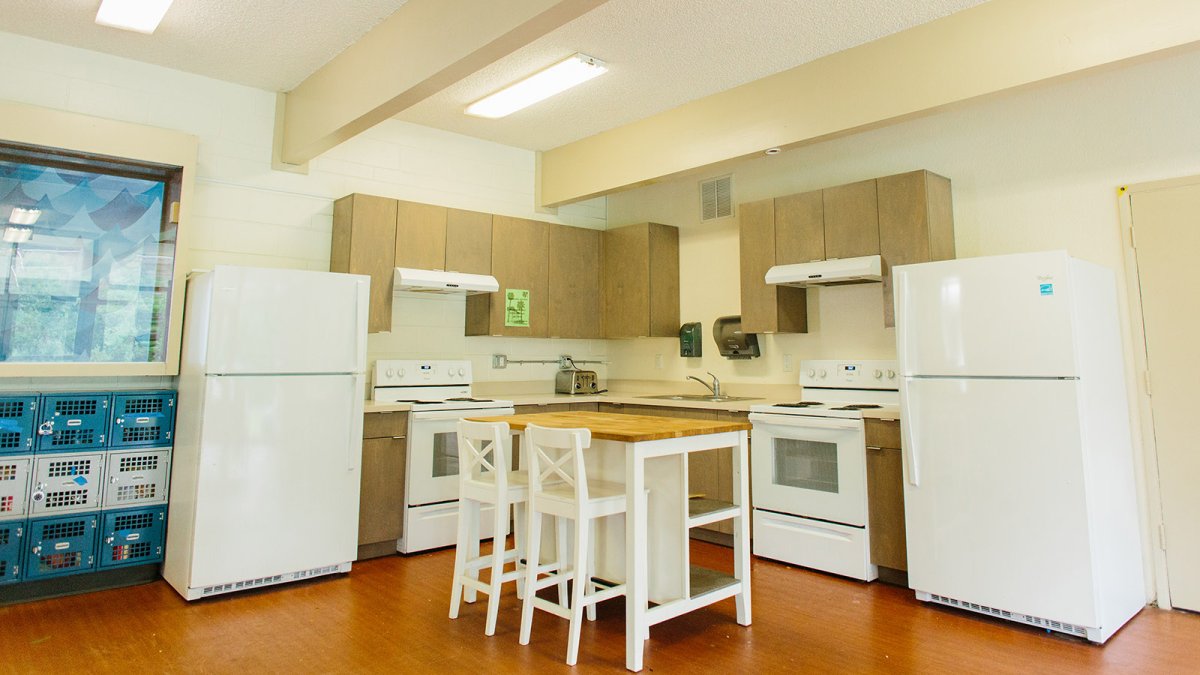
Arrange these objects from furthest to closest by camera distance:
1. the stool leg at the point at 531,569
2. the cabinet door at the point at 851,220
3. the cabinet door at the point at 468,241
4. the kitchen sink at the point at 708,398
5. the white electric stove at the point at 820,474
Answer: the cabinet door at the point at 468,241, the kitchen sink at the point at 708,398, the cabinet door at the point at 851,220, the white electric stove at the point at 820,474, the stool leg at the point at 531,569

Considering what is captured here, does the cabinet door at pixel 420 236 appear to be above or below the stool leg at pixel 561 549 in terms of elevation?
above

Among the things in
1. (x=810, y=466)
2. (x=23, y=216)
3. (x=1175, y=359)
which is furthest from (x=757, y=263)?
(x=23, y=216)

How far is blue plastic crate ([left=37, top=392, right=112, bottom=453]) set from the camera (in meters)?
3.39

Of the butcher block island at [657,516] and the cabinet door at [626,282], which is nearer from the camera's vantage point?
the butcher block island at [657,516]

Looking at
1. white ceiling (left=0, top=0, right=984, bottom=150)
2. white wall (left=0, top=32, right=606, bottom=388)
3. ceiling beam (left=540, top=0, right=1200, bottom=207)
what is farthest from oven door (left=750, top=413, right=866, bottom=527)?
white wall (left=0, top=32, right=606, bottom=388)

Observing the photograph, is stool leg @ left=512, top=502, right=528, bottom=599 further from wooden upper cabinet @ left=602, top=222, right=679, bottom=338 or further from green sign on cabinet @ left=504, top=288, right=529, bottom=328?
wooden upper cabinet @ left=602, top=222, right=679, bottom=338

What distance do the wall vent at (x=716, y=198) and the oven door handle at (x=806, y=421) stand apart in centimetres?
184

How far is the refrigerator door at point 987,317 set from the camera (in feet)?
9.58

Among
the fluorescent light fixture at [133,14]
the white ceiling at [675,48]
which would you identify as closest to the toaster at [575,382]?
the white ceiling at [675,48]

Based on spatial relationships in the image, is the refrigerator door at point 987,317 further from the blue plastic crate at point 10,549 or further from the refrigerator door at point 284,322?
the blue plastic crate at point 10,549

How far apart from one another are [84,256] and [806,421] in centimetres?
408

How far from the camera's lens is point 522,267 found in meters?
5.23

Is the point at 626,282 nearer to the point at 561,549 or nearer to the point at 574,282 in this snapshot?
the point at 574,282

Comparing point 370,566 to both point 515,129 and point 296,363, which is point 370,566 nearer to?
point 296,363
